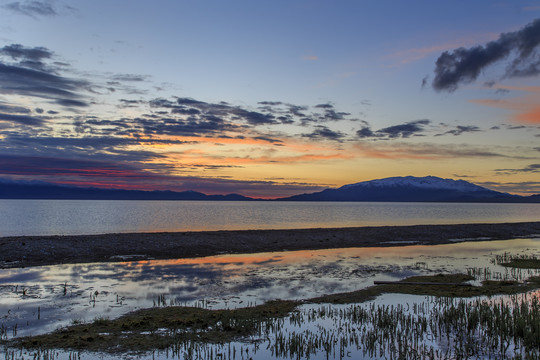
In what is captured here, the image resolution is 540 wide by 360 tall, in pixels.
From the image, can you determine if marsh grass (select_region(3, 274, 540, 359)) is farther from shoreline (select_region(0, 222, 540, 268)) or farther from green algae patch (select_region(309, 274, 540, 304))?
shoreline (select_region(0, 222, 540, 268))

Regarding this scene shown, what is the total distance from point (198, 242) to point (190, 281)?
19.8 metres

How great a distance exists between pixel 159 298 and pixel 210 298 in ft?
9.39

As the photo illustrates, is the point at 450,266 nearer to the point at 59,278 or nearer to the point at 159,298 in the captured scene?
the point at 159,298

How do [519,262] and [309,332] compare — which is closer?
[309,332]

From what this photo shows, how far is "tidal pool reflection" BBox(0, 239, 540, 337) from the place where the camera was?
1888cm

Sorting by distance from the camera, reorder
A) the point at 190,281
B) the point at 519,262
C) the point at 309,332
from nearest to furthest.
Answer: the point at 309,332, the point at 190,281, the point at 519,262

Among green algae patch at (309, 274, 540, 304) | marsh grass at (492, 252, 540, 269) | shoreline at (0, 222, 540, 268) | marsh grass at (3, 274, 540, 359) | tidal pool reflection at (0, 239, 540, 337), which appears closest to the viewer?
marsh grass at (3, 274, 540, 359)

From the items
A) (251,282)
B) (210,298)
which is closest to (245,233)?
(251,282)

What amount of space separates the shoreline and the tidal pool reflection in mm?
3805

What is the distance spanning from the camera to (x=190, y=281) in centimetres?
2661

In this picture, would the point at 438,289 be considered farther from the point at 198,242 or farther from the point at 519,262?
the point at 198,242

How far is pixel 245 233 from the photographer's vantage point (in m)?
53.7

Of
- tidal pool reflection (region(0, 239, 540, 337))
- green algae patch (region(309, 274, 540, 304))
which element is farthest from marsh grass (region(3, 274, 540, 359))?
tidal pool reflection (region(0, 239, 540, 337))

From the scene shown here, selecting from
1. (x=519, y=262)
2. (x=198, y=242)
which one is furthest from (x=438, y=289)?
(x=198, y=242)
